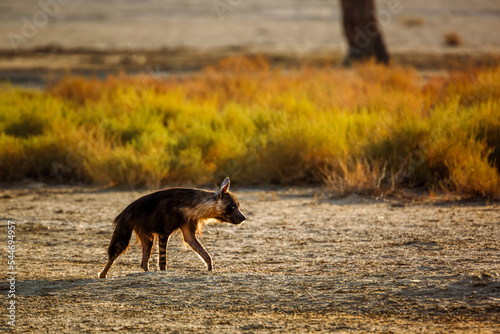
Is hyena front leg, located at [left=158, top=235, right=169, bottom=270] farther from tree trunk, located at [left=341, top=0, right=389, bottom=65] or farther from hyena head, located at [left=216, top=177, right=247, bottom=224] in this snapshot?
tree trunk, located at [left=341, top=0, right=389, bottom=65]

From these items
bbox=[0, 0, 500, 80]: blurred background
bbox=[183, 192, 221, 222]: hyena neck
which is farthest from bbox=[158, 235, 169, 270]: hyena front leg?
bbox=[0, 0, 500, 80]: blurred background

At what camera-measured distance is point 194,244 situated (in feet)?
25.6

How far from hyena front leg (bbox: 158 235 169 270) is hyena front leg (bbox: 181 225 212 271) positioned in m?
0.20

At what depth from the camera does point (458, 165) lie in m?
11.8

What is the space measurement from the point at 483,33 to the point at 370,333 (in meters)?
46.5

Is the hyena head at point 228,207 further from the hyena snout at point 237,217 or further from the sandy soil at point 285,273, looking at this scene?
the sandy soil at point 285,273

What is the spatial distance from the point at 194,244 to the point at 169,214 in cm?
40

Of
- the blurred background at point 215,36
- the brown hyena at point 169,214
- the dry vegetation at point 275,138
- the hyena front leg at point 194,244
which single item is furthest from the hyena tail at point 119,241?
the blurred background at point 215,36

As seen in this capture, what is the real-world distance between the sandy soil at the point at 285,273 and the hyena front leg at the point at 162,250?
0.10 meters

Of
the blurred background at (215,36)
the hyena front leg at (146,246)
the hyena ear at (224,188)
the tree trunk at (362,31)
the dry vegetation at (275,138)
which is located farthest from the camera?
the blurred background at (215,36)

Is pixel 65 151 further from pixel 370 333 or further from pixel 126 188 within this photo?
pixel 370 333

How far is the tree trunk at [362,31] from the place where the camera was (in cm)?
2644

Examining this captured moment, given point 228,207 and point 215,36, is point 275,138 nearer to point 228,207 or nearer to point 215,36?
point 228,207

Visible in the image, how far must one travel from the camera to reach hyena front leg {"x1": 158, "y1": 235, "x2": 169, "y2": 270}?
771cm
